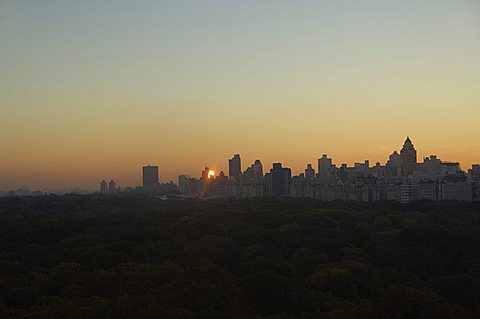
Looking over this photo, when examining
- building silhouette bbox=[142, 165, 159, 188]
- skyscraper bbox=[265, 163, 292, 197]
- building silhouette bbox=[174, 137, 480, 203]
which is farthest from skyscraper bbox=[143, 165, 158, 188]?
skyscraper bbox=[265, 163, 292, 197]

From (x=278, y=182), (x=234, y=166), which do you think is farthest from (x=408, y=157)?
(x=234, y=166)

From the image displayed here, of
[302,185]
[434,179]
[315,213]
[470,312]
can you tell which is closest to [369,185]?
[434,179]

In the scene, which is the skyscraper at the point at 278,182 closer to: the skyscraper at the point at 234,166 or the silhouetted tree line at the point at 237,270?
the skyscraper at the point at 234,166

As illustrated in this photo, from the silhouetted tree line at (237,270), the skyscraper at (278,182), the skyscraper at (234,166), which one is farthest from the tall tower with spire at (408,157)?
the silhouetted tree line at (237,270)

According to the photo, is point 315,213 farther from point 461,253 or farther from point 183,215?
point 461,253

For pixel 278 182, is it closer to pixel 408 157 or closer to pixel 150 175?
pixel 408 157

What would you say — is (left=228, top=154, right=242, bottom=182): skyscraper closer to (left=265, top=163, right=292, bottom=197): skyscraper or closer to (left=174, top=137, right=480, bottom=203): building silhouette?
(left=174, top=137, right=480, bottom=203): building silhouette

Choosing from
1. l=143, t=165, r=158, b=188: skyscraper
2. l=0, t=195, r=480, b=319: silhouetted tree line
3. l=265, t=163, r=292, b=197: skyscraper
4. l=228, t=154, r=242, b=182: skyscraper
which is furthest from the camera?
l=143, t=165, r=158, b=188: skyscraper
